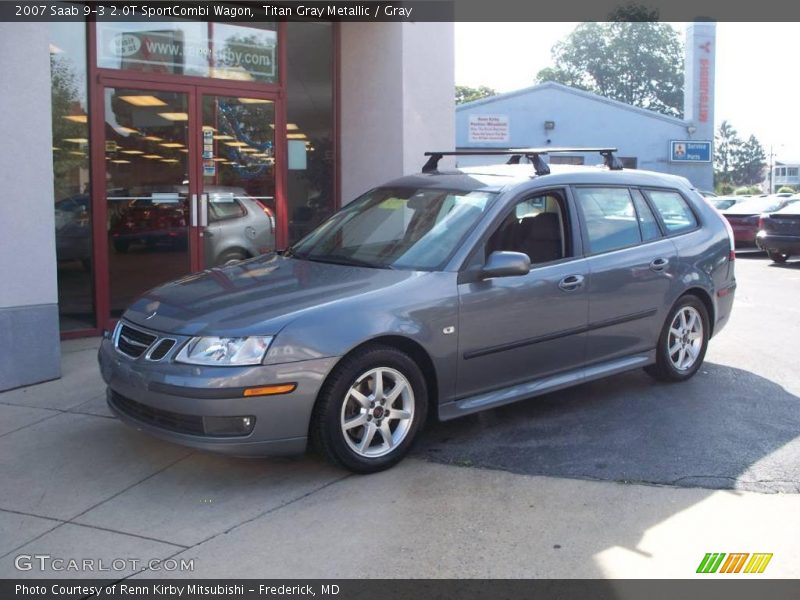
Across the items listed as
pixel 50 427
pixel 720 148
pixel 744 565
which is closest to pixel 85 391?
pixel 50 427

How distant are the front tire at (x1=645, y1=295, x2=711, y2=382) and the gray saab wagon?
0.05 feet

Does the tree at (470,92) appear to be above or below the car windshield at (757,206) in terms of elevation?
above

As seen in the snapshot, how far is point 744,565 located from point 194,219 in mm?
6332

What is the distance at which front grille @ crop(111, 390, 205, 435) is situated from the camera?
177 inches

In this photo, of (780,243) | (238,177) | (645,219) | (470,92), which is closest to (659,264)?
(645,219)

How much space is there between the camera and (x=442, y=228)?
5.54m

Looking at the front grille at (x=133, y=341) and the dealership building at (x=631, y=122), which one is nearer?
the front grille at (x=133, y=341)

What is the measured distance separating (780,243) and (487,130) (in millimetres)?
17587

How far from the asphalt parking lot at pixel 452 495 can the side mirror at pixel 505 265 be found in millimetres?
1061

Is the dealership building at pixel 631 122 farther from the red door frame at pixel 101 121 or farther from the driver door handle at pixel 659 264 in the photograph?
the driver door handle at pixel 659 264

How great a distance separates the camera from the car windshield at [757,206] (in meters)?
20.0

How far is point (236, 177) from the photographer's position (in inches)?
357

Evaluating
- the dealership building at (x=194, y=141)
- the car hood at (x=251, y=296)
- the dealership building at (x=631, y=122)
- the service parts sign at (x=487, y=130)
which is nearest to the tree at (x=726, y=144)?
the dealership building at (x=631, y=122)

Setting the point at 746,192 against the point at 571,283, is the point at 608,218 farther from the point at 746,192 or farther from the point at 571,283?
the point at 746,192
